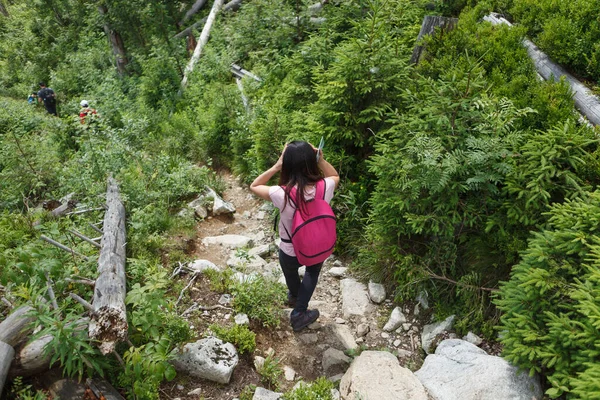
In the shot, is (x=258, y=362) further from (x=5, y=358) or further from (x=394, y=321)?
(x=5, y=358)

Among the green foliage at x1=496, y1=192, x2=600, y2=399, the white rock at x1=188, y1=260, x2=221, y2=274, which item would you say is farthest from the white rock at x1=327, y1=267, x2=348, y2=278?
the green foliage at x1=496, y1=192, x2=600, y2=399

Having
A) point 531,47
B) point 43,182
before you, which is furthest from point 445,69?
point 43,182

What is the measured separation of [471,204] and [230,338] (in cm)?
293

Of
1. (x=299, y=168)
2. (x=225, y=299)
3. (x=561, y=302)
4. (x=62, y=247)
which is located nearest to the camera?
(x=561, y=302)

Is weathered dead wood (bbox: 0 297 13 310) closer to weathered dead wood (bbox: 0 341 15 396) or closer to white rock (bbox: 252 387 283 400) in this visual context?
weathered dead wood (bbox: 0 341 15 396)

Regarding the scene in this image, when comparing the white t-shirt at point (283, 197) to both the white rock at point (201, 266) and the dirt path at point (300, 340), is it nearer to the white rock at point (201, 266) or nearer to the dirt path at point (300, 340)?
the dirt path at point (300, 340)

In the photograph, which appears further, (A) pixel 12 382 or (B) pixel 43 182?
(B) pixel 43 182

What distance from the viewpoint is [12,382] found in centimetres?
369

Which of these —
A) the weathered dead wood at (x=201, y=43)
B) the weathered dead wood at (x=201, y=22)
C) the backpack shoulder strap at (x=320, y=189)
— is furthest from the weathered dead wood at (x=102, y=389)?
the weathered dead wood at (x=201, y=22)

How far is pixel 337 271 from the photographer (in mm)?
5711

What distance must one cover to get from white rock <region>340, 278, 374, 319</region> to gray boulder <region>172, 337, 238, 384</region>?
1628mm

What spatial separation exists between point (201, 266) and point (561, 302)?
163 inches

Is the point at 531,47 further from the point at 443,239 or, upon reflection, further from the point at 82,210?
the point at 82,210

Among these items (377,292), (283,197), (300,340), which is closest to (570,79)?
(377,292)
